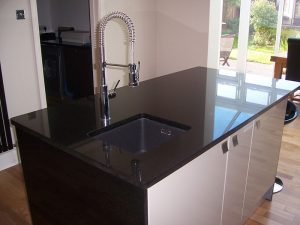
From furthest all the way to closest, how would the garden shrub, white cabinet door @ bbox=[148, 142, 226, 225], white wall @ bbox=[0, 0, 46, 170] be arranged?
1. the garden shrub
2. white wall @ bbox=[0, 0, 46, 170]
3. white cabinet door @ bbox=[148, 142, 226, 225]

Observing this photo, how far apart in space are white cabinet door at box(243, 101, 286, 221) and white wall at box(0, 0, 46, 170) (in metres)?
2.10

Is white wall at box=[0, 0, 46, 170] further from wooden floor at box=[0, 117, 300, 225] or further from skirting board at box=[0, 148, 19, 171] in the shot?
wooden floor at box=[0, 117, 300, 225]

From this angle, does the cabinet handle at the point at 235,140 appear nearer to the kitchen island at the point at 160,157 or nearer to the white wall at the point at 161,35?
the kitchen island at the point at 160,157

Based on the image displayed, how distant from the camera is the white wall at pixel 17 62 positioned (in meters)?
2.66

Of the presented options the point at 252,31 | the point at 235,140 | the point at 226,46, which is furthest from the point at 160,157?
the point at 252,31

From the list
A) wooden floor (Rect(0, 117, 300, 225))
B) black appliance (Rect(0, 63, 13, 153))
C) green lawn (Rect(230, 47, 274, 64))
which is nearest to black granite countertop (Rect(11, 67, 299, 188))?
wooden floor (Rect(0, 117, 300, 225))

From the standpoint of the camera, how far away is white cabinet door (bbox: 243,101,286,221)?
5.96 ft

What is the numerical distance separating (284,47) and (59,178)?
449cm

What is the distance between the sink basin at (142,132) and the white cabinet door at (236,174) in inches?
11.9

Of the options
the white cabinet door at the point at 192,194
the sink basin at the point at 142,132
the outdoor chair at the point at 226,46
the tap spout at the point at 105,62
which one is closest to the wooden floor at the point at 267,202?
the white cabinet door at the point at 192,194

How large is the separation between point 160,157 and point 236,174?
2.30ft

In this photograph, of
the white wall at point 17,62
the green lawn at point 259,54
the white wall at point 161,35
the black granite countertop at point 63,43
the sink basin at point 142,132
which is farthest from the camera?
the green lawn at point 259,54

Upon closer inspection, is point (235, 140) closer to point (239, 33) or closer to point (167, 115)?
point (167, 115)

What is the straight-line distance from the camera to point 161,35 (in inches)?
171
